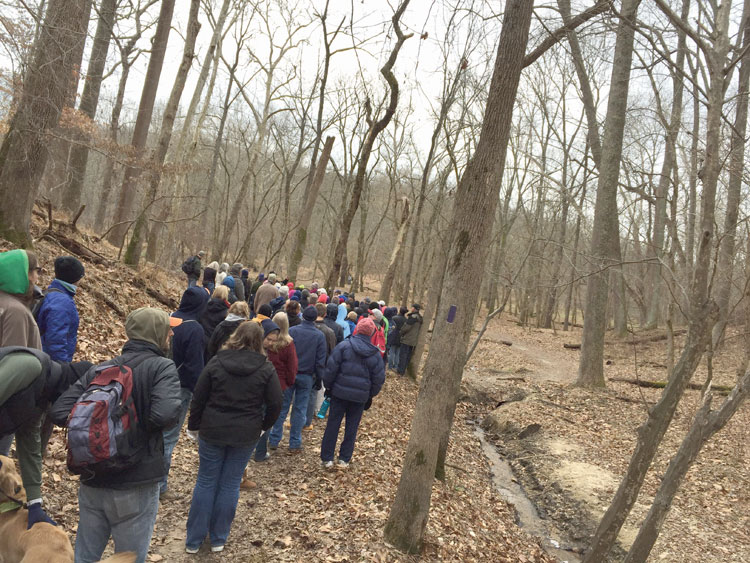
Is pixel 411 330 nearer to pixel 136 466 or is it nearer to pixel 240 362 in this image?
pixel 240 362

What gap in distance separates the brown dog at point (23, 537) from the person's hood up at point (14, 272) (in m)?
1.30

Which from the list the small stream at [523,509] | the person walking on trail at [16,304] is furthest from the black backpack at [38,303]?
the small stream at [523,509]

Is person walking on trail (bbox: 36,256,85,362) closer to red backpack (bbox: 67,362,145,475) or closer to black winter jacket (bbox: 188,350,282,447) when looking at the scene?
black winter jacket (bbox: 188,350,282,447)

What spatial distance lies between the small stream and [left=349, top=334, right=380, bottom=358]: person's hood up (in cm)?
376

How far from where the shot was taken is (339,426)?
6.63 m

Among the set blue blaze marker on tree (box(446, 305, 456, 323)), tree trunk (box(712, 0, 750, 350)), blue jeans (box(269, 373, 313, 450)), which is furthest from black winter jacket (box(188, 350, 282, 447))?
tree trunk (box(712, 0, 750, 350))

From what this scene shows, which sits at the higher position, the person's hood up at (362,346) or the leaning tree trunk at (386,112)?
the leaning tree trunk at (386,112)

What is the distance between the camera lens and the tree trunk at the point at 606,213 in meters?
14.4

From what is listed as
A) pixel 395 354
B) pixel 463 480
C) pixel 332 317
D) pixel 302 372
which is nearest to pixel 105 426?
pixel 302 372

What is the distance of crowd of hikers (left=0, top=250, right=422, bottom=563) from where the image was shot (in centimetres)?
294

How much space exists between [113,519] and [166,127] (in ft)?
47.1

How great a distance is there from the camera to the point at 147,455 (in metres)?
3.06

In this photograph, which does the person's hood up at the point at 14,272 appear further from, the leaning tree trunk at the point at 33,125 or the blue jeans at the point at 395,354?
the blue jeans at the point at 395,354

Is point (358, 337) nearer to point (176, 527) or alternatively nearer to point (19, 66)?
point (176, 527)
